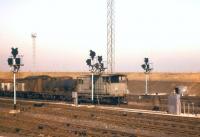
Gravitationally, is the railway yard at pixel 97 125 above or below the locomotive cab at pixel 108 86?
below

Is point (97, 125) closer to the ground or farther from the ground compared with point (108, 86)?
closer to the ground

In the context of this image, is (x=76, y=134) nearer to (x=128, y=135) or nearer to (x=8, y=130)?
(x=128, y=135)

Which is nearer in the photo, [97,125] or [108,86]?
[97,125]

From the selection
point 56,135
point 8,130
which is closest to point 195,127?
point 56,135

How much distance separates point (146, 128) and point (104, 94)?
18.0 meters

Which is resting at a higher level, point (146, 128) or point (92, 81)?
point (92, 81)

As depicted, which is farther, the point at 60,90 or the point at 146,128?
the point at 60,90

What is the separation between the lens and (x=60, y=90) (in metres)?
45.3

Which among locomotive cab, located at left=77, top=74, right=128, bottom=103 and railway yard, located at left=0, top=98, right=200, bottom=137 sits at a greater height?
locomotive cab, located at left=77, top=74, right=128, bottom=103

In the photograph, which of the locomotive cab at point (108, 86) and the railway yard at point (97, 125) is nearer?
the railway yard at point (97, 125)

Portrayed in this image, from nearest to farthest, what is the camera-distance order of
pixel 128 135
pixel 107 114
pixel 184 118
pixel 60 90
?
pixel 128 135
pixel 184 118
pixel 107 114
pixel 60 90

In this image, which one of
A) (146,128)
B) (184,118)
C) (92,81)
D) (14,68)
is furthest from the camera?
(92,81)

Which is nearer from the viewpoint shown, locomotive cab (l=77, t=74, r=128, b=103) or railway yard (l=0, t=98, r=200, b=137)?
railway yard (l=0, t=98, r=200, b=137)

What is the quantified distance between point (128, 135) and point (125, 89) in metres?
20.7
